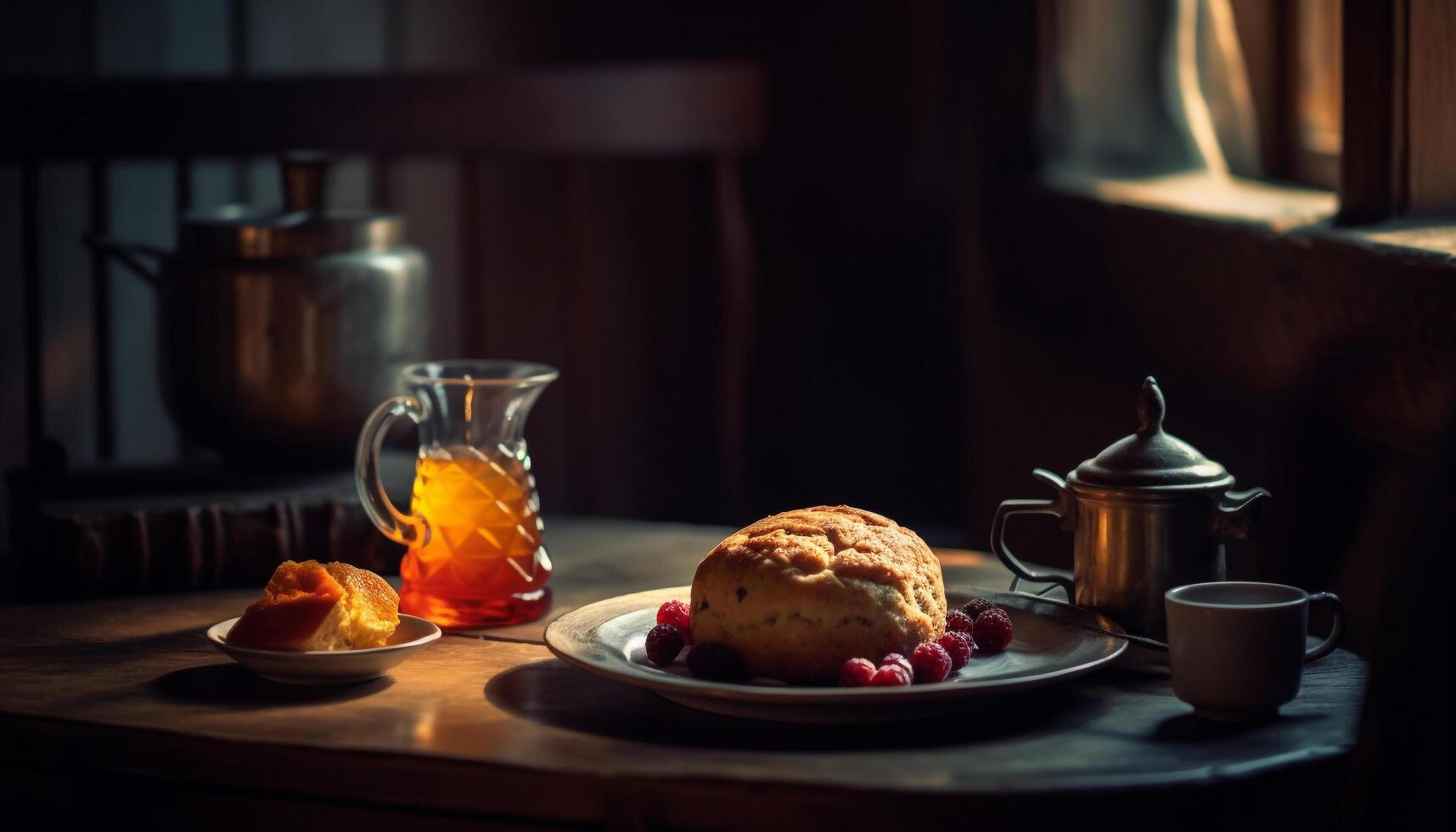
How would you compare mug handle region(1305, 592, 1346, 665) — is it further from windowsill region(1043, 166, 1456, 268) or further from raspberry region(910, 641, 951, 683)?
windowsill region(1043, 166, 1456, 268)

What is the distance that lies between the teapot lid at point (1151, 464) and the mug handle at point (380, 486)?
1.76 feet

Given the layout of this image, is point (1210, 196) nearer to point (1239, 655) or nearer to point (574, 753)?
point (1239, 655)

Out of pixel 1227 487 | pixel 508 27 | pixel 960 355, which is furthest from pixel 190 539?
pixel 508 27

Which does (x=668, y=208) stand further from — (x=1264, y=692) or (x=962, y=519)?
(x=1264, y=692)

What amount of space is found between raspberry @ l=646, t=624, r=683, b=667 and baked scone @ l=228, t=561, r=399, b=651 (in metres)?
0.20

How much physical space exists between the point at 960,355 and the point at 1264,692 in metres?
1.78

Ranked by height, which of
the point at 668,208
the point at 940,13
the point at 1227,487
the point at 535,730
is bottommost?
the point at 535,730

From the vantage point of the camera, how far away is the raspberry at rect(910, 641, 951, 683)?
3.56 ft

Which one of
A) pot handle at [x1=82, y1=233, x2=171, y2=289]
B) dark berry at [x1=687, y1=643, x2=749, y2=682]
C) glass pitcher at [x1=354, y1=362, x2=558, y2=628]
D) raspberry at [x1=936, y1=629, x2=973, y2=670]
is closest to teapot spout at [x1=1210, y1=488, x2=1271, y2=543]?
raspberry at [x1=936, y1=629, x2=973, y2=670]

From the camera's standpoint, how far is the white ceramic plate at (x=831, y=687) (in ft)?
3.37

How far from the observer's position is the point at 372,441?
1375mm

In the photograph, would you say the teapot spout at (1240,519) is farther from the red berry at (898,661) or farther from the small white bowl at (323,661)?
the small white bowl at (323,661)

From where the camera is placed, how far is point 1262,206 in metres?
1.88

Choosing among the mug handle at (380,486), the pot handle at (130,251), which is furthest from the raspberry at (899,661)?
Result: the pot handle at (130,251)
